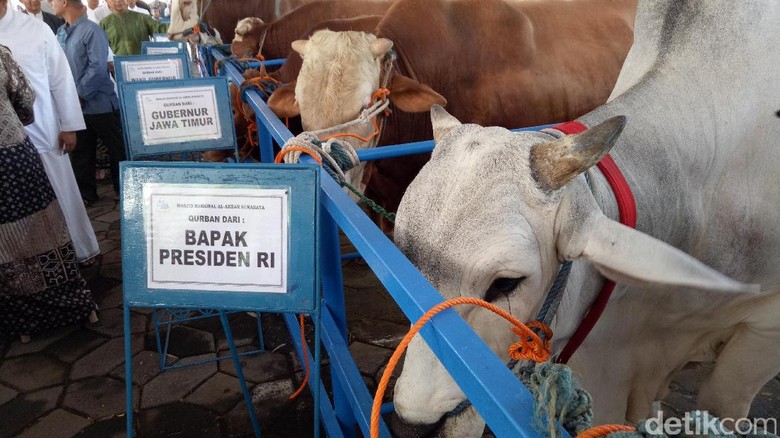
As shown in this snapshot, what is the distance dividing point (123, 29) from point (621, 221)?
7005 millimetres

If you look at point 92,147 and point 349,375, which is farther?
point 92,147

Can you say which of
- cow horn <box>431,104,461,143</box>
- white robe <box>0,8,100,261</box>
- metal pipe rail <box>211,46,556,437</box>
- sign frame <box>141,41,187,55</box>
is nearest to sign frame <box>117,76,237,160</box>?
white robe <box>0,8,100,261</box>

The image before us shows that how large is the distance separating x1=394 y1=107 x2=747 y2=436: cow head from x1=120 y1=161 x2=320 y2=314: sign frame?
0.27 m

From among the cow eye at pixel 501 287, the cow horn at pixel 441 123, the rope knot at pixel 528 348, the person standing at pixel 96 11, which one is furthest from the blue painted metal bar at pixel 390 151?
the person standing at pixel 96 11

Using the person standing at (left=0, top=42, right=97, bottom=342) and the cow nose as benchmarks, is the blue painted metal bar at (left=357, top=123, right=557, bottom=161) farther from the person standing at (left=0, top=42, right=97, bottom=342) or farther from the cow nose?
the person standing at (left=0, top=42, right=97, bottom=342)

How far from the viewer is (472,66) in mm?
3439

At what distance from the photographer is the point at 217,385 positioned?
2895 millimetres

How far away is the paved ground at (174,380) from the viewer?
2.63 meters

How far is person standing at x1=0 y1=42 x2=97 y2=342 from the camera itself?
112 inches

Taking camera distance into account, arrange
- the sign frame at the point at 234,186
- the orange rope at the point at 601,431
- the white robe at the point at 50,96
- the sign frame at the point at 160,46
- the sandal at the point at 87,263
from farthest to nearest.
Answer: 1. the sign frame at the point at 160,46
2. the sandal at the point at 87,263
3. the white robe at the point at 50,96
4. the sign frame at the point at 234,186
5. the orange rope at the point at 601,431

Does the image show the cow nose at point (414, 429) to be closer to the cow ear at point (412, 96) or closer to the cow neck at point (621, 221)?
the cow neck at point (621, 221)

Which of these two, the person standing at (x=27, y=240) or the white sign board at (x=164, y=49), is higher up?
the white sign board at (x=164, y=49)

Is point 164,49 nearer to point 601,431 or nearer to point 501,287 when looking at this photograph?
point 501,287

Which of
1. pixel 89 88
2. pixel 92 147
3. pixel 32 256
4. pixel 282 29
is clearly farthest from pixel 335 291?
pixel 92 147
